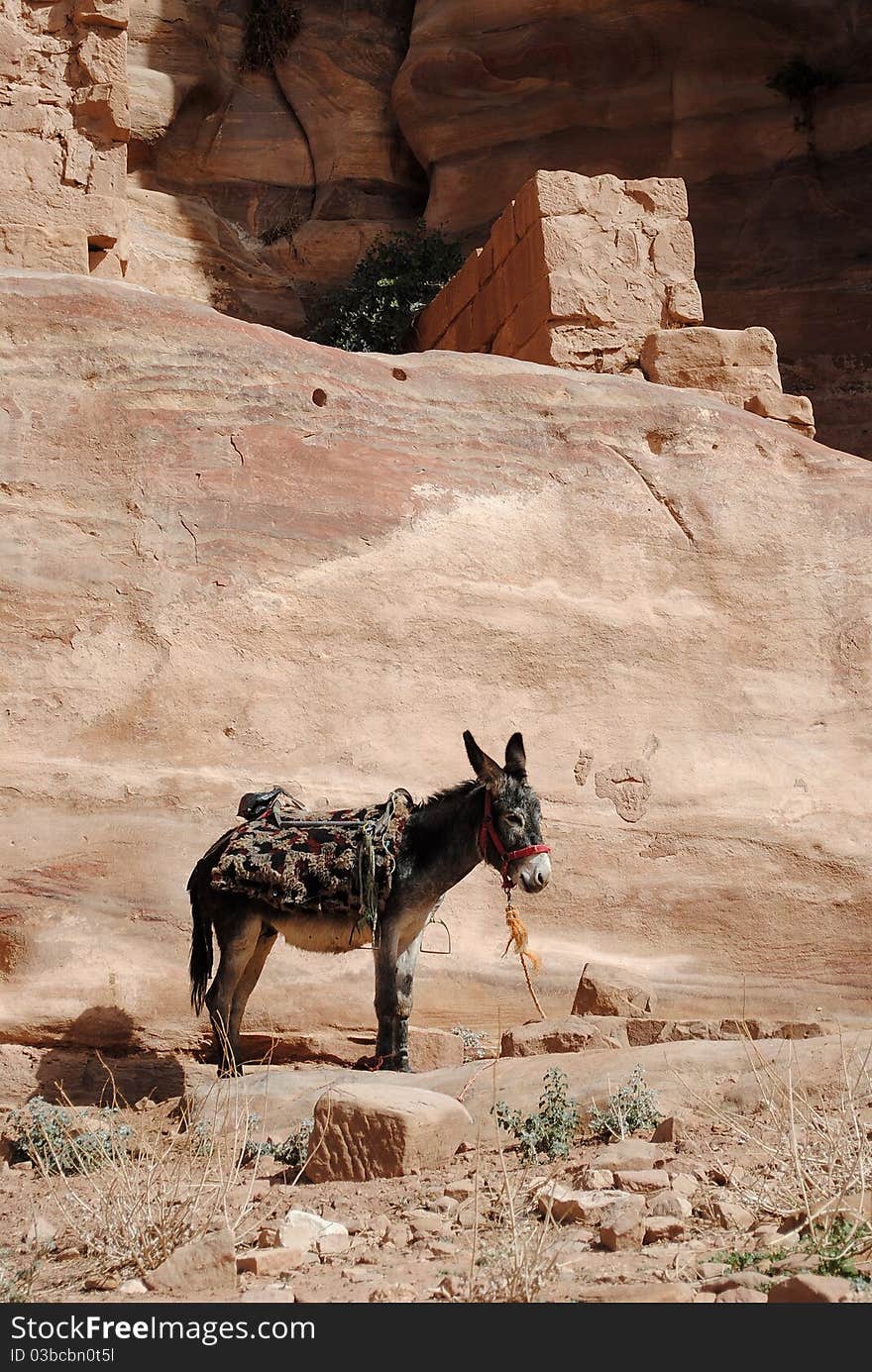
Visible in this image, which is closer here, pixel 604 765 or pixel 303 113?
pixel 604 765

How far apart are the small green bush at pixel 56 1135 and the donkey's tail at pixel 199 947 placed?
105 centimetres

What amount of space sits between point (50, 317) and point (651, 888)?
6032 millimetres

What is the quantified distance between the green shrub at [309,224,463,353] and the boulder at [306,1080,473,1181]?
1347 centimetres

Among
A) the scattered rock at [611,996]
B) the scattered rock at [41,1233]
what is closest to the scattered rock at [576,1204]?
the scattered rock at [41,1233]

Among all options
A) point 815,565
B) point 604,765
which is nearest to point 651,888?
point 604,765

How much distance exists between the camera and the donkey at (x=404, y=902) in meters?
8.02

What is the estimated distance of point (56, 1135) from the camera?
23.6 feet

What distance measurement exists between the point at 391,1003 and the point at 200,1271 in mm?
3155

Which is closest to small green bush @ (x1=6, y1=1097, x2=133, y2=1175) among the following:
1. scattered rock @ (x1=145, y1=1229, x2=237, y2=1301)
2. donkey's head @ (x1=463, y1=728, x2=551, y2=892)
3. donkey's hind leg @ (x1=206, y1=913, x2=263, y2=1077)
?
donkey's hind leg @ (x1=206, y1=913, x2=263, y2=1077)

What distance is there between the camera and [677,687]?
1130cm

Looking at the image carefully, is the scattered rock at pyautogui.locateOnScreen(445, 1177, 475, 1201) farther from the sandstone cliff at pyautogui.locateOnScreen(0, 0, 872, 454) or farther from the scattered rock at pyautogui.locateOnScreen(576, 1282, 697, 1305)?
the sandstone cliff at pyautogui.locateOnScreen(0, 0, 872, 454)

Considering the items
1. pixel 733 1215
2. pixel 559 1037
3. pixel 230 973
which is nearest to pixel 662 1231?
pixel 733 1215

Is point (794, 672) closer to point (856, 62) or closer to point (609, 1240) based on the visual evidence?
point (609, 1240)

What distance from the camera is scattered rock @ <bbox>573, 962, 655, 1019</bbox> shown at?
9258mm
